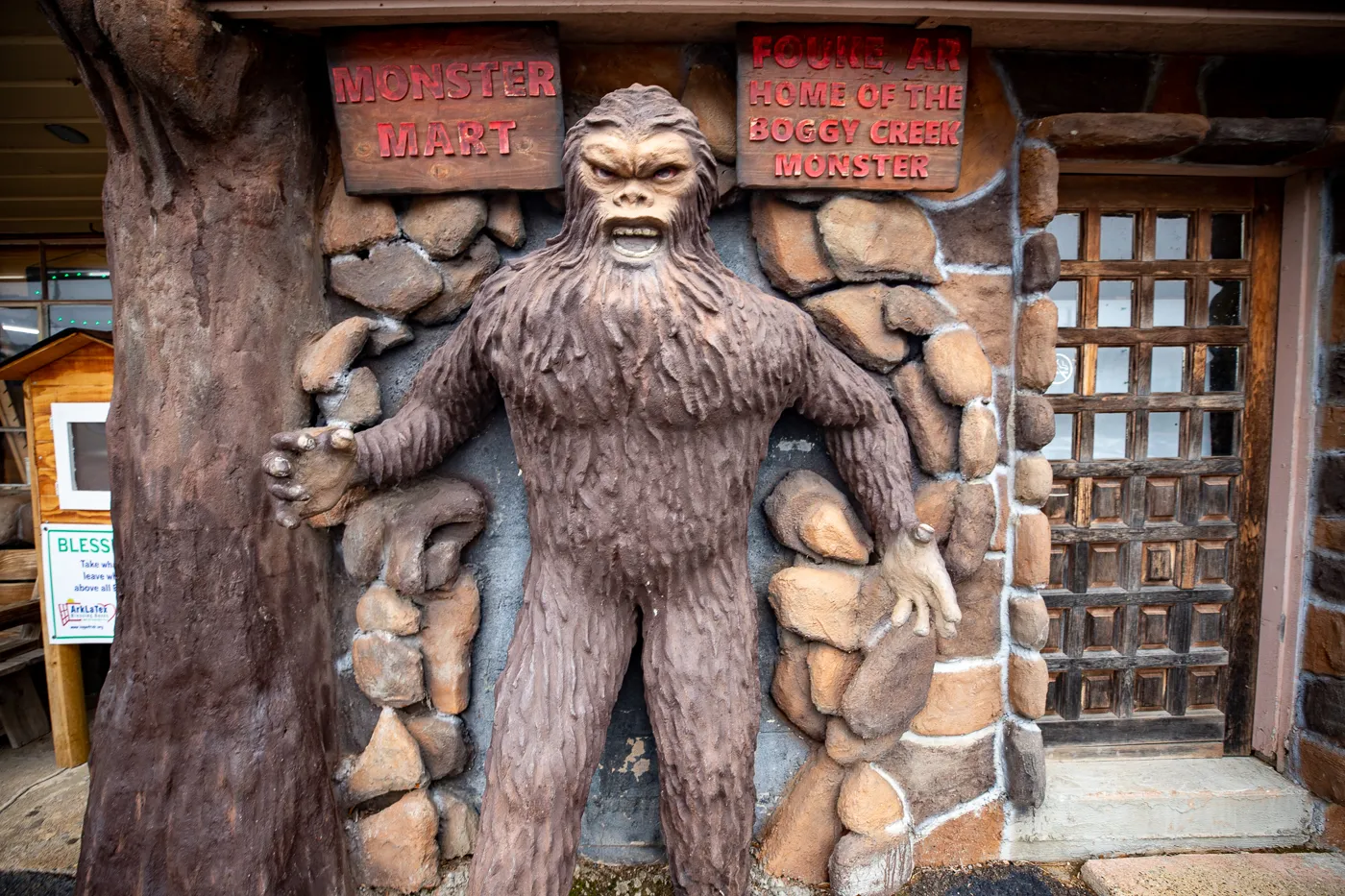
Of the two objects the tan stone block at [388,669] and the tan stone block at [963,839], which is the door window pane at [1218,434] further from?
the tan stone block at [388,669]

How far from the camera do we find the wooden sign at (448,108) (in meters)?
1.43

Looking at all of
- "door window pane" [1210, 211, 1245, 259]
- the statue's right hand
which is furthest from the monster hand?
"door window pane" [1210, 211, 1245, 259]

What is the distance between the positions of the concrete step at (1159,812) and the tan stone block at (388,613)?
163 centimetres

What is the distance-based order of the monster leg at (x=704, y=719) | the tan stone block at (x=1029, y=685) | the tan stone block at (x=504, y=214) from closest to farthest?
the monster leg at (x=704, y=719) → the tan stone block at (x=504, y=214) → the tan stone block at (x=1029, y=685)

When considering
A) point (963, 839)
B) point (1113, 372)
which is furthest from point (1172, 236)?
point (963, 839)

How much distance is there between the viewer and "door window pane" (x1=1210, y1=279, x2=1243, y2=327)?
201cm

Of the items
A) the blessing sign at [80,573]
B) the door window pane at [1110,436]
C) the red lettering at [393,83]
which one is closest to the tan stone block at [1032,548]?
the door window pane at [1110,436]

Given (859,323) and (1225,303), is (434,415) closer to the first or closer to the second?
(859,323)

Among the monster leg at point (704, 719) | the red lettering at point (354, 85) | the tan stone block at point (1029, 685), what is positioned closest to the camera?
the monster leg at point (704, 719)

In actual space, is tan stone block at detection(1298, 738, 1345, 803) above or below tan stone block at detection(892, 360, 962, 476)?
below

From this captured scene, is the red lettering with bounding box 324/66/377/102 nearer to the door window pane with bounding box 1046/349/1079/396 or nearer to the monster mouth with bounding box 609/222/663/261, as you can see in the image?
the monster mouth with bounding box 609/222/663/261

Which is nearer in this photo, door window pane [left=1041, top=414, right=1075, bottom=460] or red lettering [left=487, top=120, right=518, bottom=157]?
red lettering [left=487, top=120, right=518, bottom=157]

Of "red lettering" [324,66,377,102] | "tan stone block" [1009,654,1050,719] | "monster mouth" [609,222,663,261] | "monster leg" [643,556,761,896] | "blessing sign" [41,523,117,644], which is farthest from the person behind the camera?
"blessing sign" [41,523,117,644]

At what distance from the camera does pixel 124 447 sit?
1.43 meters
